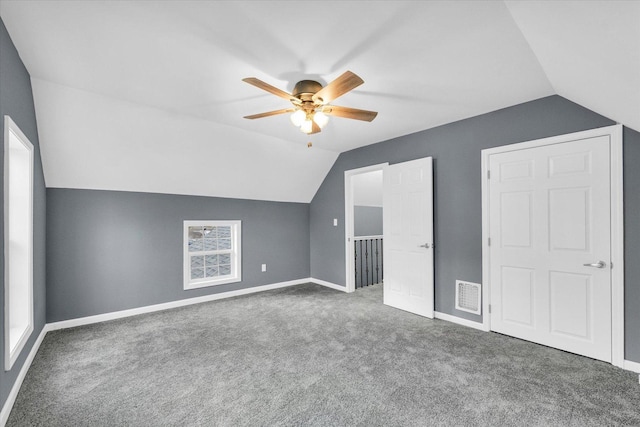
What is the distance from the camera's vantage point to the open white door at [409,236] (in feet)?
12.0

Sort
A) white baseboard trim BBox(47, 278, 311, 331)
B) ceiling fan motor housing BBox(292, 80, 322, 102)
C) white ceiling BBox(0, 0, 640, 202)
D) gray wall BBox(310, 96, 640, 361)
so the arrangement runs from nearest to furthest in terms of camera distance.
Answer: white ceiling BBox(0, 0, 640, 202) → ceiling fan motor housing BBox(292, 80, 322, 102) → gray wall BBox(310, 96, 640, 361) → white baseboard trim BBox(47, 278, 311, 331)

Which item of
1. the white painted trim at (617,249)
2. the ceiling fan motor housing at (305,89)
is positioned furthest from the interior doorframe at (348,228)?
the white painted trim at (617,249)

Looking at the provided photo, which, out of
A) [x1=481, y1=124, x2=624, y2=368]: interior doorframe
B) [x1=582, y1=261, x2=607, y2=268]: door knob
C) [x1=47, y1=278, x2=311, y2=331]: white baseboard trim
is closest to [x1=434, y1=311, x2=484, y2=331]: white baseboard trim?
[x1=481, y1=124, x2=624, y2=368]: interior doorframe

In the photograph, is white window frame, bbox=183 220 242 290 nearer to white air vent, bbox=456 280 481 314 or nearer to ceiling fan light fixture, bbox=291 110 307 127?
ceiling fan light fixture, bbox=291 110 307 127

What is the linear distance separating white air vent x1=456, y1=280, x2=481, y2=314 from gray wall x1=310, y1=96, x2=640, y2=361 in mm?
64

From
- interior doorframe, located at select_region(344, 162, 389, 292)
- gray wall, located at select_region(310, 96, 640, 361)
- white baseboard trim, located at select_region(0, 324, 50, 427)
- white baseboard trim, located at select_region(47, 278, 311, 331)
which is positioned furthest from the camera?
interior doorframe, located at select_region(344, 162, 389, 292)

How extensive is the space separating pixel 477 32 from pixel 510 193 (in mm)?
1841

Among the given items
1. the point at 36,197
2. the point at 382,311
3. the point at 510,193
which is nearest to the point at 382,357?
the point at 382,311

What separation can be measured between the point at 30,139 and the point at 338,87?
9.11ft

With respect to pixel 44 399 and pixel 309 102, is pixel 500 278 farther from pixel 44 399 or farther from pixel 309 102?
pixel 44 399

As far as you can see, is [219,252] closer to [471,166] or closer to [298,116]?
[298,116]

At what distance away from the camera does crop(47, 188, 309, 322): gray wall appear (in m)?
3.36

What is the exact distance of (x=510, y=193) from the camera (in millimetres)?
3031

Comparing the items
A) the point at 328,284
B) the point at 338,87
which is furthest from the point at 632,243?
the point at 328,284
